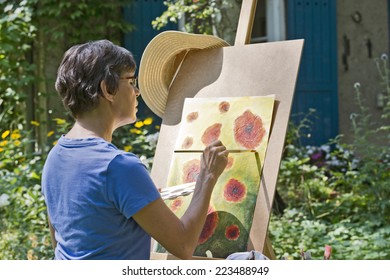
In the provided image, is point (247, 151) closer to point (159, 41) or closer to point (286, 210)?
Answer: point (159, 41)

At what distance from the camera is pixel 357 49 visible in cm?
680

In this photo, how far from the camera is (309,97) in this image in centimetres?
663

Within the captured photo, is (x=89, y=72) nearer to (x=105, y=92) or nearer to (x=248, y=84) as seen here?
(x=105, y=92)

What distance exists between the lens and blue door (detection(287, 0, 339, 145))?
6605 mm

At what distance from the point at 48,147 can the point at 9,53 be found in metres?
1.02

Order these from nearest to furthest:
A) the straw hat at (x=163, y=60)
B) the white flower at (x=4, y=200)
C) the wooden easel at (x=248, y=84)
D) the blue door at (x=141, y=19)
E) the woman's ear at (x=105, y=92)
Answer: the woman's ear at (x=105, y=92)
the wooden easel at (x=248, y=84)
the straw hat at (x=163, y=60)
the white flower at (x=4, y=200)
the blue door at (x=141, y=19)

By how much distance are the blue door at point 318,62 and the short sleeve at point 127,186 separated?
189 inches

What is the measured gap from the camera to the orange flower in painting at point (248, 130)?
2.56 m

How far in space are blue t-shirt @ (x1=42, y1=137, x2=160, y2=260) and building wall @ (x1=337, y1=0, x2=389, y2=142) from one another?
506 centimetres

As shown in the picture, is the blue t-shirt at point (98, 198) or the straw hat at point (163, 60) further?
the straw hat at point (163, 60)

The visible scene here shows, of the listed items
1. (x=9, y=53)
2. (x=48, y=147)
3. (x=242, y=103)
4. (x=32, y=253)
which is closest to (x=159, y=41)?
(x=242, y=103)

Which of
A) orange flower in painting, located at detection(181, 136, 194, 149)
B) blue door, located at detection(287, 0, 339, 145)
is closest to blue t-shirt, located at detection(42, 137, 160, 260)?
orange flower in painting, located at detection(181, 136, 194, 149)

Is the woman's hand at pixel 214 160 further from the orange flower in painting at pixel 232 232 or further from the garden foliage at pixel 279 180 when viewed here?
the garden foliage at pixel 279 180

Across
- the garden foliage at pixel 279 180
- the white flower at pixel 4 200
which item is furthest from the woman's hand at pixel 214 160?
the white flower at pixel 4 200
